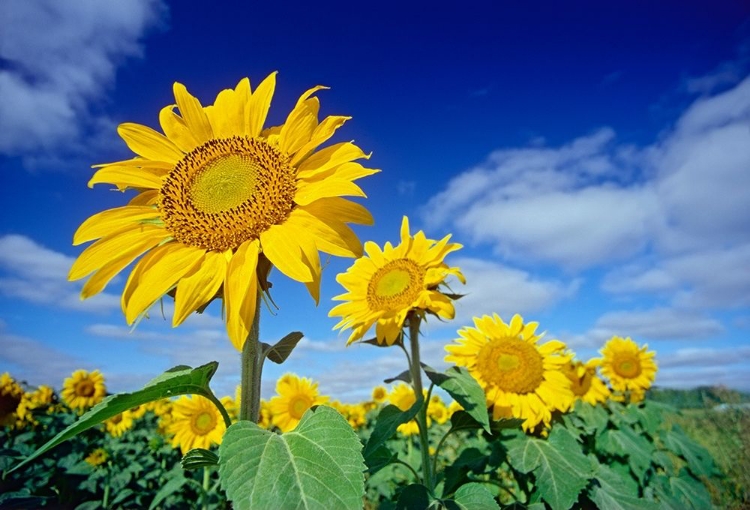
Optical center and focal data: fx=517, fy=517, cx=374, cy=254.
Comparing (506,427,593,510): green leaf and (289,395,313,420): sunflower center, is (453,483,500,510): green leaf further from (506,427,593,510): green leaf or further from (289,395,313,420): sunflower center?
(289,395,313,420): sunflower center

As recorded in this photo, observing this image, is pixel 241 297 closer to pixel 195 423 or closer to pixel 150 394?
pixel 150 394

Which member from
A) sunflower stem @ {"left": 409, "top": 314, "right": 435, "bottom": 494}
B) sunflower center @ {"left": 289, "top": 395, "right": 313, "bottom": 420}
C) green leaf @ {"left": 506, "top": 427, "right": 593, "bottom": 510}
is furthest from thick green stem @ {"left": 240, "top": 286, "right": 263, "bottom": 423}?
sunflower center @ {"left": 289, "top": 395, "right": 313, "bottom": 420}

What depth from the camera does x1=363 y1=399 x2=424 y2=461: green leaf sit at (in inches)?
96.9

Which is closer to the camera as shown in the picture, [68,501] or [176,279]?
[176,279]

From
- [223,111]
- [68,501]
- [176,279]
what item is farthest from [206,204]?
[68,501]

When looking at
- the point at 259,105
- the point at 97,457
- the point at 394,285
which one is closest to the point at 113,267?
the point at 259,105

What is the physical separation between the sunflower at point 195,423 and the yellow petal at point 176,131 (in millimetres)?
5047

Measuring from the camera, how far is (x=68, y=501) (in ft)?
21.8

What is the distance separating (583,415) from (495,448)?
2175 millimetres

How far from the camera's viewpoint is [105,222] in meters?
1.96

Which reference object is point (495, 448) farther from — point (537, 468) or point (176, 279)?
point (176, 279)

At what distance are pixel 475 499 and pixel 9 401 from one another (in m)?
8.13

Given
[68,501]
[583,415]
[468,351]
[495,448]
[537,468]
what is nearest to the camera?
[537,468]

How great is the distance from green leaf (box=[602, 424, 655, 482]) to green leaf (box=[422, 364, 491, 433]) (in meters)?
2.88
